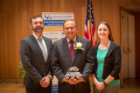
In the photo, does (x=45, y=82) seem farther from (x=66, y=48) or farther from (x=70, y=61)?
(x=66, y=48)

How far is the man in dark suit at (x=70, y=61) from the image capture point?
2.14m

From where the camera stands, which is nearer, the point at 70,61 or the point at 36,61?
the point at 70,61

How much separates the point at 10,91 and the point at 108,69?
3.94 meters

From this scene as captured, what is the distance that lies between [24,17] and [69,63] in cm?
405

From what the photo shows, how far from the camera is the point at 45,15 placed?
14.8 ft

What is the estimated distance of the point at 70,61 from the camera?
84.4 inches

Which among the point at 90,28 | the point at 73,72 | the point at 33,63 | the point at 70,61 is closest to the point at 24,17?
the point at 90,28

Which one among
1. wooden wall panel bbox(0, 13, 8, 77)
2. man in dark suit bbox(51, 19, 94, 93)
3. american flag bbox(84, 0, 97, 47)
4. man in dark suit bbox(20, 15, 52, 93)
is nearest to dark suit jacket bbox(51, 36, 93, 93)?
man in dark suit bbox(51, 19, 94, 93)

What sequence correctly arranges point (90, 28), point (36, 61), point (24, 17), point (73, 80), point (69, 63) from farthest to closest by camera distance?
1. point (24, 17)
2. point (90, 28)
3. point (36, 61)
4. point (69, 63)
5. point (73, 80)

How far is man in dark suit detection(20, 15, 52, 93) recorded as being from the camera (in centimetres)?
218

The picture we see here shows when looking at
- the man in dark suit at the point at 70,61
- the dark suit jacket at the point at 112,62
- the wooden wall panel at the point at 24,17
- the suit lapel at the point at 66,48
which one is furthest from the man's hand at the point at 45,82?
the wooden wall panel at the point at 24,17

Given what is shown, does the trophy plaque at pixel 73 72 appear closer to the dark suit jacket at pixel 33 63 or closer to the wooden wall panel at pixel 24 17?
the dark suit jacket at pixel 33 63

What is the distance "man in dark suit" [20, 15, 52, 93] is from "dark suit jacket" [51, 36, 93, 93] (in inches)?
8.4

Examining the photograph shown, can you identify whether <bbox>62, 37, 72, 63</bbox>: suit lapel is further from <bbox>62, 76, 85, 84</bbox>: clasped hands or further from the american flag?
the american flag
